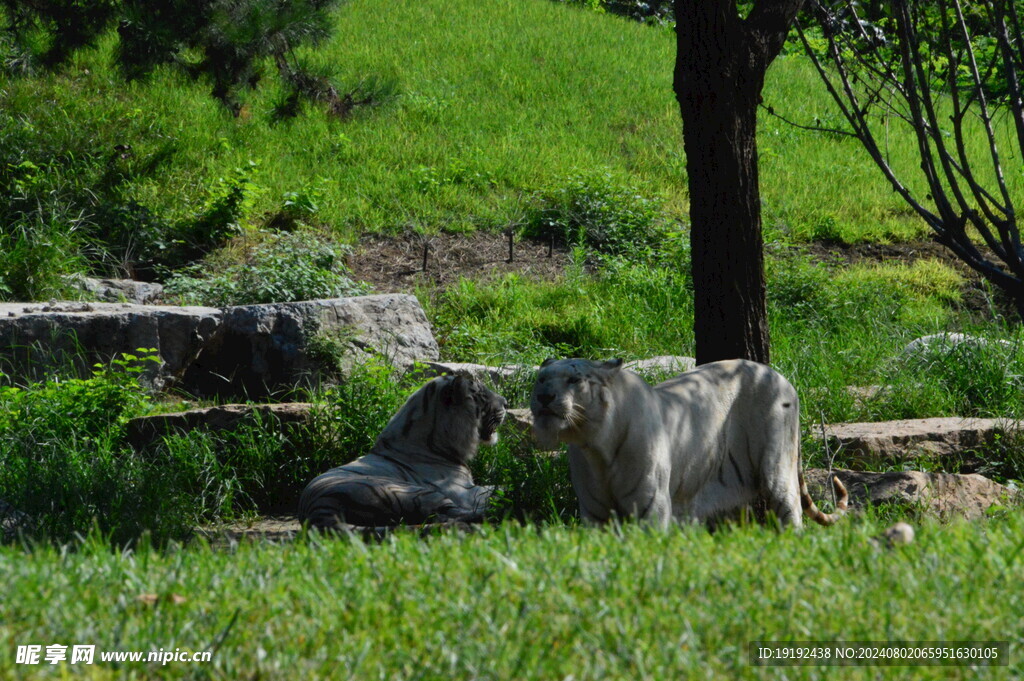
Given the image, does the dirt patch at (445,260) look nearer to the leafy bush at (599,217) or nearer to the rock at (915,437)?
the leafy bush at (599,217)

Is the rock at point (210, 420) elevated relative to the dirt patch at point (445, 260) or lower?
lower

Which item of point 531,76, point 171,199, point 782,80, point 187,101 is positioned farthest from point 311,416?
point 782,80

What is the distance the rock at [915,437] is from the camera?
7496 mm

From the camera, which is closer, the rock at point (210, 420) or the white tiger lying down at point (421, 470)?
the white tiger lying down at point (421, 470)

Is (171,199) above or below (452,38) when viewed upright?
below

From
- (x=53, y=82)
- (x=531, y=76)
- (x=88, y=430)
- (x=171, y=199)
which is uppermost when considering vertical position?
(x=531, y=76)

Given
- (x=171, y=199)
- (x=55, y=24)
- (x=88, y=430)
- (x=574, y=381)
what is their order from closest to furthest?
(x=574, y=381) → (x=88, y=430) → (x=55, y=24) → (x=171, y=199)

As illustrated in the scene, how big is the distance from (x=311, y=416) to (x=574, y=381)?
3193 mm

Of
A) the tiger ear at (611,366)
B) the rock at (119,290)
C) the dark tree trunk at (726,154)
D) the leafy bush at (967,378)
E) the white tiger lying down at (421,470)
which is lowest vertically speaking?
the rock at (119,290)

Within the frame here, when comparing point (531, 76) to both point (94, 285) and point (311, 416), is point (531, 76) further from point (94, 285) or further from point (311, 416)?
point (311, 416)

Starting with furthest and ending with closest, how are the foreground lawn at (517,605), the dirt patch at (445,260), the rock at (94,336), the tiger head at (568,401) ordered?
1. the dirt patch at (445,260)
2. the rock at (94,336)
3. the tiger head at (568,401)
4. the foreground lawn at (517,605)

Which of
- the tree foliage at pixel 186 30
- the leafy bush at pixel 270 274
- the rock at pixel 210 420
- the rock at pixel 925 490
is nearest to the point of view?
the rock at pixel 925 490

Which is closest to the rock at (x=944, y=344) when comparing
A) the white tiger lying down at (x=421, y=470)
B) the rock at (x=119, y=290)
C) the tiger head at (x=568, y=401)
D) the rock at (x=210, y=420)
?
the white tiger lying down at (x=421, y=470)

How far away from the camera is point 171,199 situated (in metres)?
13.3
